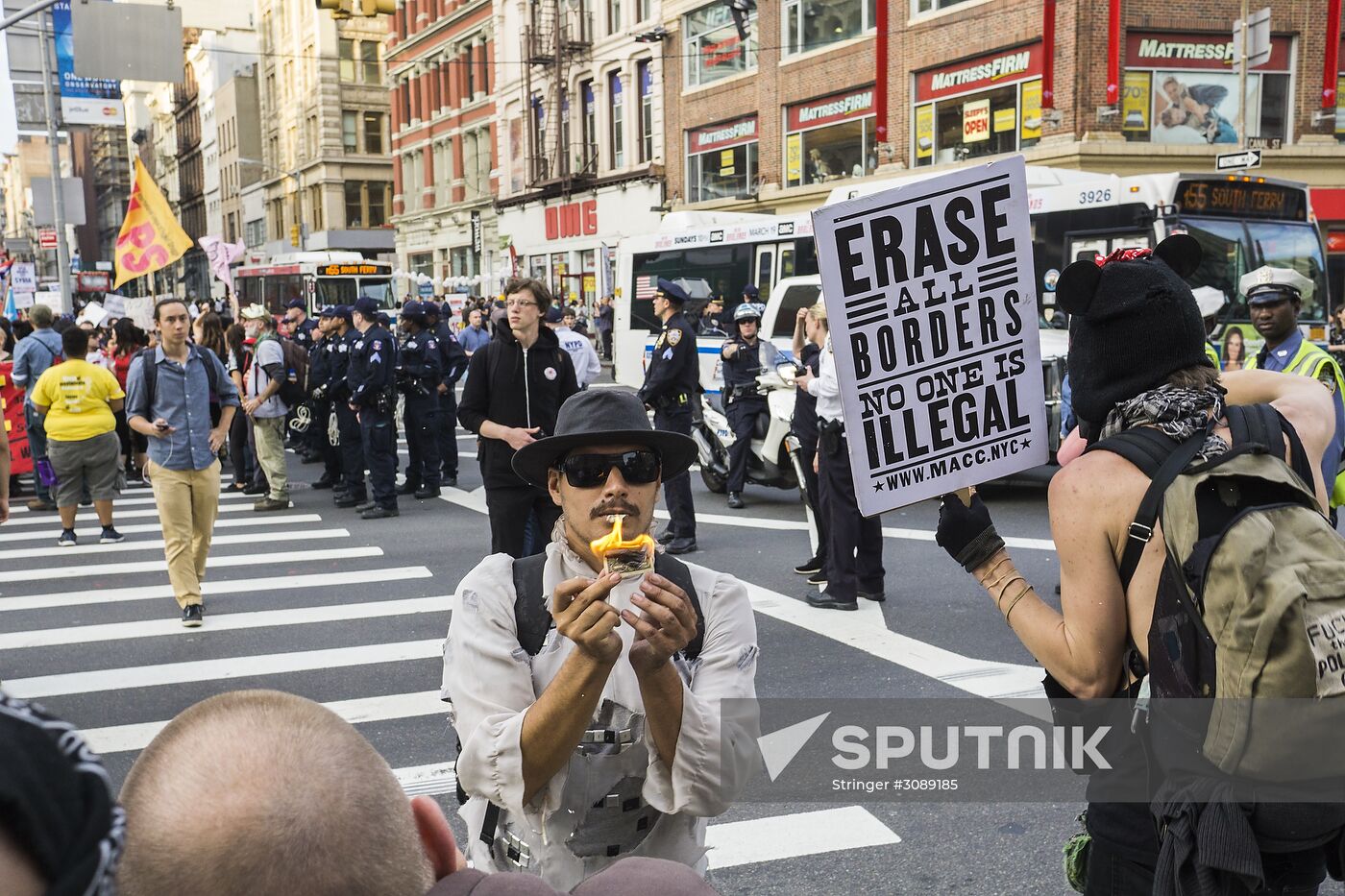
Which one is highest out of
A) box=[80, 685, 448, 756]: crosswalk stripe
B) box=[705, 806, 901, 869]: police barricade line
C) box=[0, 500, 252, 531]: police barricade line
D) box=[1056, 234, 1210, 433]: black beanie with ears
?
box=[1056, 234, 1210, 433]: black beanie with ears

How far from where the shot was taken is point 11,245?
87500 mm

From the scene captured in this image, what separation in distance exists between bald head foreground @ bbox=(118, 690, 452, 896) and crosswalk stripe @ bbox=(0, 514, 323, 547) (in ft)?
35.7

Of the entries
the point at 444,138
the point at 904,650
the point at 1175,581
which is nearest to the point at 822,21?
the point at 904,650

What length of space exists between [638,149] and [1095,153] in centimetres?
1926

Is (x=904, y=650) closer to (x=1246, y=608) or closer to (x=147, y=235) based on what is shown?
(x=1246, y=608)

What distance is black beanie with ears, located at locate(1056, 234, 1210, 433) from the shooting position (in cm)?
229

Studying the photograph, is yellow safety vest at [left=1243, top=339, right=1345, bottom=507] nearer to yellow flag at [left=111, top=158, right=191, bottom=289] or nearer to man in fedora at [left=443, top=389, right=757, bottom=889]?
man in fedora at [left=443, top=389, right=757, bottom=889]

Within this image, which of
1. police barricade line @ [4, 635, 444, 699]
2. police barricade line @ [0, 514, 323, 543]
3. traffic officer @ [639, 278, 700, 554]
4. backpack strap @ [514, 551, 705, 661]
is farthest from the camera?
police barricade line @ [0, 514, 323, 543]

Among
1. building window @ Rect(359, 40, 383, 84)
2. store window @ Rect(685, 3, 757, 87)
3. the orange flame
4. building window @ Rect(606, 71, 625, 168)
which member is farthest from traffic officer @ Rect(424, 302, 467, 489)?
building window @ Rect(359, 40, 383, 84)

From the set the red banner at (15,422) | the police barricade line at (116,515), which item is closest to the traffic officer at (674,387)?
the police barricade line at (116,515)

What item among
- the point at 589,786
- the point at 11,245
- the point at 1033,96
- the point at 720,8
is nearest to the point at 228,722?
the point at 589,786

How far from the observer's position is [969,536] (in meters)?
2.48

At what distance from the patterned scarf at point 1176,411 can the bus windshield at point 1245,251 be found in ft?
39.5

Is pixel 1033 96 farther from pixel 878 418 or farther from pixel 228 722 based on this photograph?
pixel 228 722
